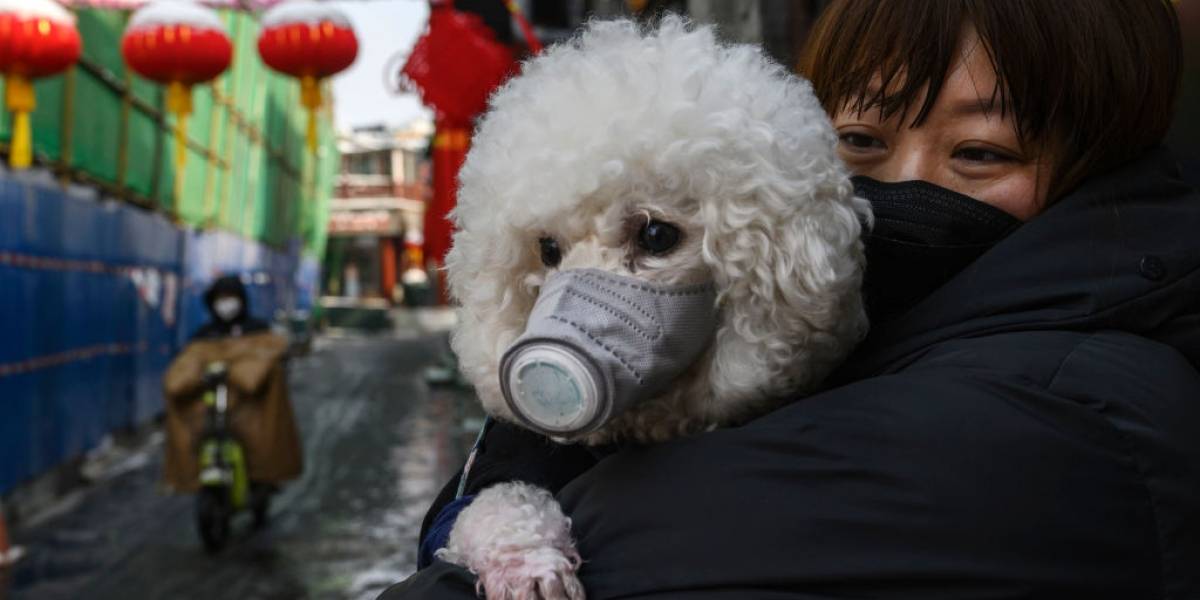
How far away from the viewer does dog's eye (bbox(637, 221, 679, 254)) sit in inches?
48.8

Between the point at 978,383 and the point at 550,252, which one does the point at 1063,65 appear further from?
the point at 550,252

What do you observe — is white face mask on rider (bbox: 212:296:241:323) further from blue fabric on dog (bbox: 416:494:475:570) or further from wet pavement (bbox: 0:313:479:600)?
blue fabric on dog (bbox: 416:494:475:570)

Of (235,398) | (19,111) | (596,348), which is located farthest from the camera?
(235,398)

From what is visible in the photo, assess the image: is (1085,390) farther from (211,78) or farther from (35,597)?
(211,78)

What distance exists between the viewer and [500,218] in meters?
1.32

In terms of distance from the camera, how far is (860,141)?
167 centimetres

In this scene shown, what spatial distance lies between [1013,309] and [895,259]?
0.18m

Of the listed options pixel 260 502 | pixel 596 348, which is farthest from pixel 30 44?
pixel 596 348

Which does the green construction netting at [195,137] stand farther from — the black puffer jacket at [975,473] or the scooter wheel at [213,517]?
the black puffer jacket at [975,473]

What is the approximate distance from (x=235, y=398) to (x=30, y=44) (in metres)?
2.68

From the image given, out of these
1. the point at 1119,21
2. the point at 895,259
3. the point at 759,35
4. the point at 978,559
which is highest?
the point at 759,35

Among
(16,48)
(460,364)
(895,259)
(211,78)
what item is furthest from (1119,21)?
(211,78)

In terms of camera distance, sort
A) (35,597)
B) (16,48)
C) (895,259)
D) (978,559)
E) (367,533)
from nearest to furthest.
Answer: (978,559), (895,259), (35,597), (16,48), (367,533)

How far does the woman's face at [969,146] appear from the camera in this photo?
152cm
